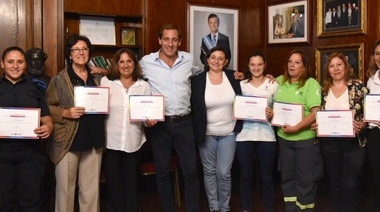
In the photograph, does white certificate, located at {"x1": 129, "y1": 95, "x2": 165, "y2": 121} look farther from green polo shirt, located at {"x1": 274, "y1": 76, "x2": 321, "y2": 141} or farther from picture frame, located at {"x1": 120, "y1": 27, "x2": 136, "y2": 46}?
picture frame, located at {"x1": 120, "y1": 27, "x2": 136, "y2": 46}

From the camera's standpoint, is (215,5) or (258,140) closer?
(258,140)

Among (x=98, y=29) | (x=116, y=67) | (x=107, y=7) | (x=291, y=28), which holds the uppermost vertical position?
(x=107, y=7)

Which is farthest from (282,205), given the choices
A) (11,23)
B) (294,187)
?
(11,23)

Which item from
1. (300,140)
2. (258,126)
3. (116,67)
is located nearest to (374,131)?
(300,140)

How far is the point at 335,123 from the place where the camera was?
10.0 ft

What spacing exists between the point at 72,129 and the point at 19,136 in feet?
1.24

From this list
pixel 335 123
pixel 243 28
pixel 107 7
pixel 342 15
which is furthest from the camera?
pixel 243 28

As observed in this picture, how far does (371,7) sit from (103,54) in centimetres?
276

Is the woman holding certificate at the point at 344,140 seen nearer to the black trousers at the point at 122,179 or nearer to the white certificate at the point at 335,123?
the white certificate at the point at 335,123

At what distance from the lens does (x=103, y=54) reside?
437cm

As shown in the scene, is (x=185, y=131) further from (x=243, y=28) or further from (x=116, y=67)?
(x=243, y=28)

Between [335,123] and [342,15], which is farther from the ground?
[342,15]

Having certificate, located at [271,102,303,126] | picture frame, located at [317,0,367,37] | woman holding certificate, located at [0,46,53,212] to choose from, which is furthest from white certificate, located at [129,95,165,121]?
picture frame, located at [317,0,367,37]

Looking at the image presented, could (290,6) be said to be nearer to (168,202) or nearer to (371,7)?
(371,7)
